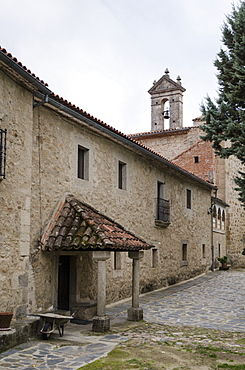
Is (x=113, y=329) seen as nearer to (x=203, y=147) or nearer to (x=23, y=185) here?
(x=23, y=185)

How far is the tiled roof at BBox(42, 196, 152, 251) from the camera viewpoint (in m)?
8.51

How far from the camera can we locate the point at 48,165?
940 cm

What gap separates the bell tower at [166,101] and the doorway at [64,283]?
19.9 meters

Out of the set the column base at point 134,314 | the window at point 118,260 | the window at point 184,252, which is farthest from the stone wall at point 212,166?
the column base at point 134,314

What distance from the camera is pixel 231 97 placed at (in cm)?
1190

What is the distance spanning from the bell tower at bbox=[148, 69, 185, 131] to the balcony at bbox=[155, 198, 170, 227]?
44.1 ft

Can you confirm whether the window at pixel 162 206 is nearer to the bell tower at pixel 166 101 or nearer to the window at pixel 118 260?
the window at pixel 118 260

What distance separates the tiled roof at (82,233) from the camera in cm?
851

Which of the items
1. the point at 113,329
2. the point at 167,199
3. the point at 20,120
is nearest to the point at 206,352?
the point at 113,329

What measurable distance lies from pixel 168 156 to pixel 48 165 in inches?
752

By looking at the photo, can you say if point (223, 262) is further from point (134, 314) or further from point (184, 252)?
point (134, 314)

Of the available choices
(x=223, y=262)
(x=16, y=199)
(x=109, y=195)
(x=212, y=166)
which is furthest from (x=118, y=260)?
(x=212, y=166)

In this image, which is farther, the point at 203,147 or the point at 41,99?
the point at 203,147

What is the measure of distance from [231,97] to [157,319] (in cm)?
659
